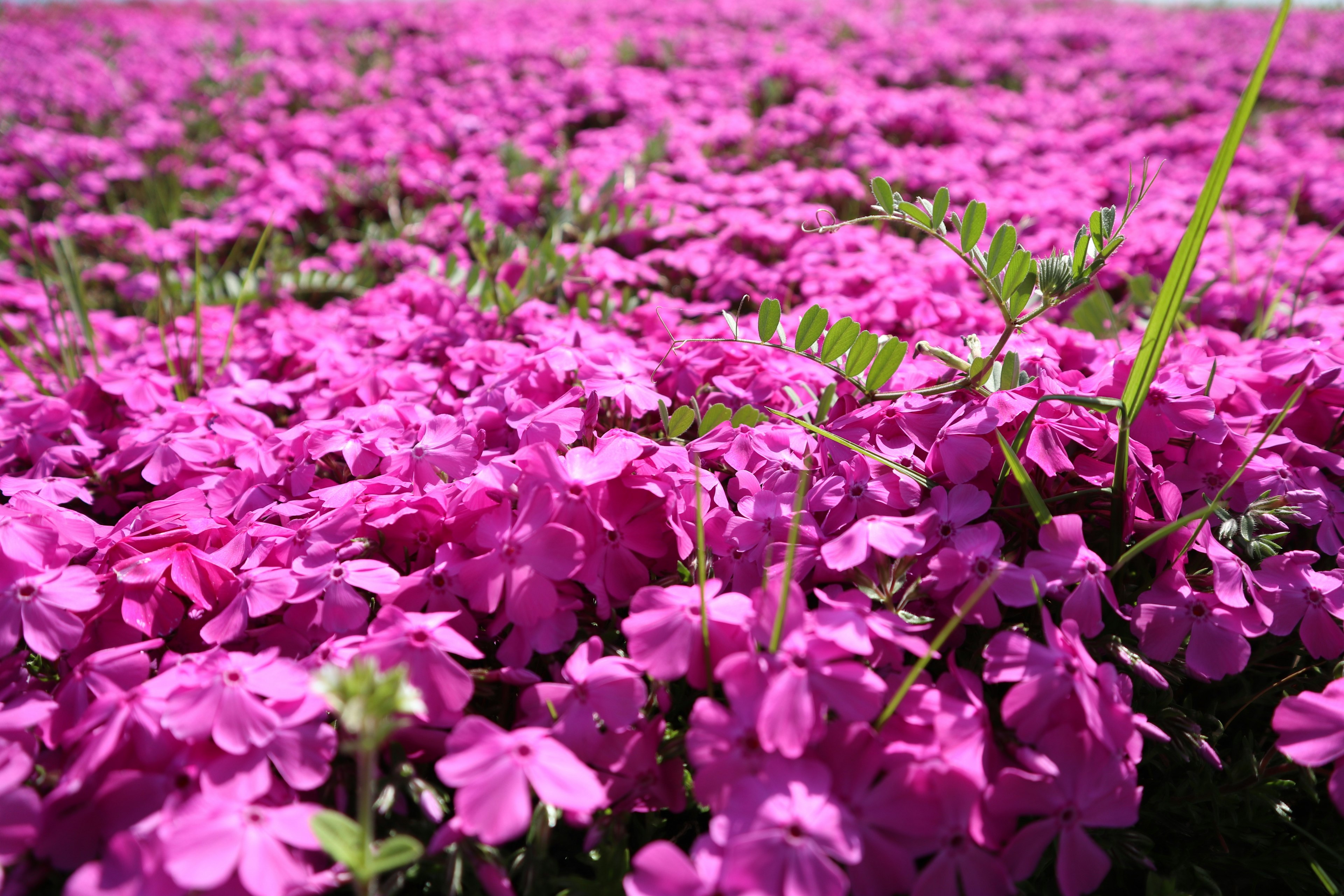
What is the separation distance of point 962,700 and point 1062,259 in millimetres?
721

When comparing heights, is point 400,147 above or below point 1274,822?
above

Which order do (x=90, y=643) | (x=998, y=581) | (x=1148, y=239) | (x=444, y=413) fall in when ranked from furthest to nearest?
(x=1148, y=239)
(x=444, y=413)
(x=90, y=643)
(x=998, y=581)

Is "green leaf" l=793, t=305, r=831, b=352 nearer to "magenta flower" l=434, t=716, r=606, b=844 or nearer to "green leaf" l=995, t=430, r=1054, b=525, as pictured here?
"green leaf" l=995, t=430, r=1054, b=525

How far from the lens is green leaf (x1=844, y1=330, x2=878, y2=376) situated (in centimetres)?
136

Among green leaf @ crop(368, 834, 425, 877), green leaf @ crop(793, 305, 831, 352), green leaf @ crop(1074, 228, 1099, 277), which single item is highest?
green leaf @ crop(1074, 228, 1099, 277)

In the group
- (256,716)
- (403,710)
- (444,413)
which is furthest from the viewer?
(444,413)

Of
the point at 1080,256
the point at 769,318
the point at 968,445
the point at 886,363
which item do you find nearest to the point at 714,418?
the point at 769,318

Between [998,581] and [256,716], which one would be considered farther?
[998,581]

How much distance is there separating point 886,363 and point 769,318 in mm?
222

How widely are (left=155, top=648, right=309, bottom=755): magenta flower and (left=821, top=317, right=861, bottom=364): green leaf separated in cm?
96

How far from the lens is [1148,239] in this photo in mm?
2875

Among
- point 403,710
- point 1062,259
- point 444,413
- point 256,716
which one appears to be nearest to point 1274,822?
point 1062,259

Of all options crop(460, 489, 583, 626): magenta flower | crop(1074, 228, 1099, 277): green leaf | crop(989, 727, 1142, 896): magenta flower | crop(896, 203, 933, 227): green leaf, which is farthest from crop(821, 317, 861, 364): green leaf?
crop(989, 727, 1142, 896): magenta flower

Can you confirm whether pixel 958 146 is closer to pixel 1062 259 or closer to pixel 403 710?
pixel 1062 259
